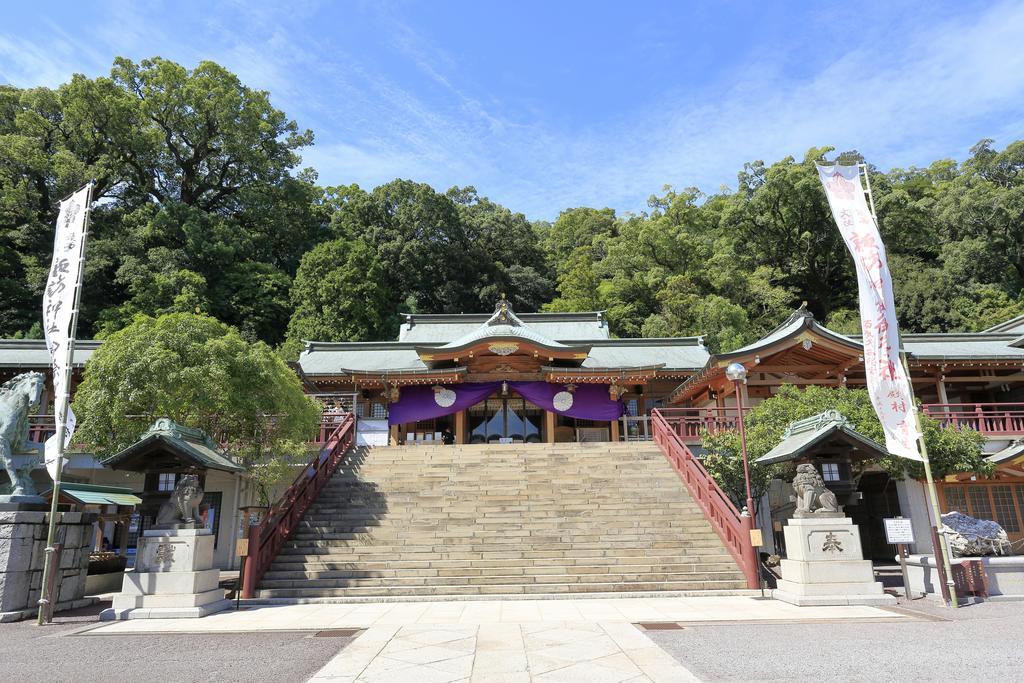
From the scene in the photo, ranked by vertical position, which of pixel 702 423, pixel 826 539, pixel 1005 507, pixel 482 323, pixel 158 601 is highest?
pixel 482 323

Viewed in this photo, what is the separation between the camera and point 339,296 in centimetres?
3825

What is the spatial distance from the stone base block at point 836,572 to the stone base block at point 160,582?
33.0 ft

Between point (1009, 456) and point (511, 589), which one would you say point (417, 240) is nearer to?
point (511, 589)

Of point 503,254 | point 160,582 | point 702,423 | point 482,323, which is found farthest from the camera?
point 503,254

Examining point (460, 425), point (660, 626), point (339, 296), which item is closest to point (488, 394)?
point (460, 425)

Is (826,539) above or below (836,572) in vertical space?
above

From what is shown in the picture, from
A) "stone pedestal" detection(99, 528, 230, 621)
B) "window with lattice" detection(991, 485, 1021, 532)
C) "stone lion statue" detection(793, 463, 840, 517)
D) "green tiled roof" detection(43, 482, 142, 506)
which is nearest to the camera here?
"stone pedestal" detection(99, 528, 230, 621)

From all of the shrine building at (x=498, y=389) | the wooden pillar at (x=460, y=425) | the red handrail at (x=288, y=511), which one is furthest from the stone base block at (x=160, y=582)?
the wooden pillar at (x=460, y=425)

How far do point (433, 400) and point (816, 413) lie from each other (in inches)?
501

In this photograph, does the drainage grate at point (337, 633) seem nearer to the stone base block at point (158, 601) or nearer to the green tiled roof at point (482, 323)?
the stone base block at point (158, 601)

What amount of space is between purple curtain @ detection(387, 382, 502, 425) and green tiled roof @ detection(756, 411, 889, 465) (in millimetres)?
11923

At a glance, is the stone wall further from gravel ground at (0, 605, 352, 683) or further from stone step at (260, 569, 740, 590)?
stone step at (260, 569, 740, 590)

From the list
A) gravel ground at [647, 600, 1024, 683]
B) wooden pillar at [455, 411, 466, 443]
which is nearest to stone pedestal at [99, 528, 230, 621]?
gravel ground at [647, 600, 1024, 683]

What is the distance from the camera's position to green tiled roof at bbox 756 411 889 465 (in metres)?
10.4
